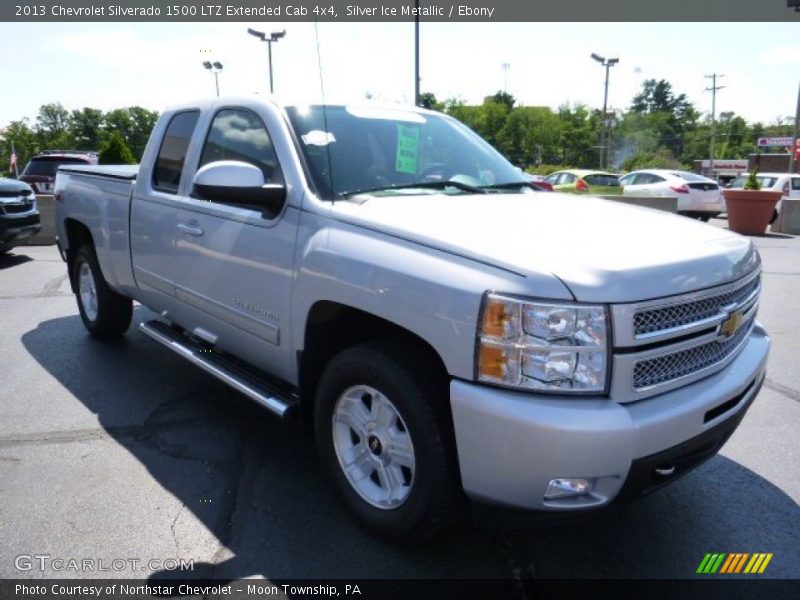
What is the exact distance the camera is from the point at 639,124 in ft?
351

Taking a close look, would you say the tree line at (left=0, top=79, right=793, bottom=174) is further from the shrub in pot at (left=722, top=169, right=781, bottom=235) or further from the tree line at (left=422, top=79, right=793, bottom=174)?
the shrub in pot at (left=722, top=169, right=781, bottom=235)

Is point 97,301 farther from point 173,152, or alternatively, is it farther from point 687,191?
point 687,191

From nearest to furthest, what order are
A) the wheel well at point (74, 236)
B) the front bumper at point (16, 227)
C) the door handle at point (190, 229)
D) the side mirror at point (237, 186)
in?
the side mirror at point (237, 186) → the door handle at point (190, 229) → the wheel well at point (74, 236) → the front bumper at point (16, 227)

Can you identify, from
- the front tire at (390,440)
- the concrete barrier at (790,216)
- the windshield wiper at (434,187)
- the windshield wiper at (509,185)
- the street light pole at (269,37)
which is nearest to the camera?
the front tire at (390,440)

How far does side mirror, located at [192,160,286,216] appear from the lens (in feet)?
9.79

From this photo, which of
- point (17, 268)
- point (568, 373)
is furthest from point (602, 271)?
point (17, 268)

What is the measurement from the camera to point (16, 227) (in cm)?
960

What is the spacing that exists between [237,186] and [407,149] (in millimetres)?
1012

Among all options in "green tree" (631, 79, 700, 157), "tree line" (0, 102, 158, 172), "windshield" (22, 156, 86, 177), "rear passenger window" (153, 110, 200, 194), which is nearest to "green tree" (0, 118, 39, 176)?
"tree line" (0, 102, 158, 172)

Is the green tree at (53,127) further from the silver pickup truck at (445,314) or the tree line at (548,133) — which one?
the silver pickup truck at (445,314)

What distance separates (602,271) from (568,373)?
0.36m

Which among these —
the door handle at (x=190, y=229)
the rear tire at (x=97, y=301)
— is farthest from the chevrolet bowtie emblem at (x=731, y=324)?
the rear tire at (x=97, y=301)

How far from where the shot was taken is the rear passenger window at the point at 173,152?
416 cm

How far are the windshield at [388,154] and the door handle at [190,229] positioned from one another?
88 centimetres
